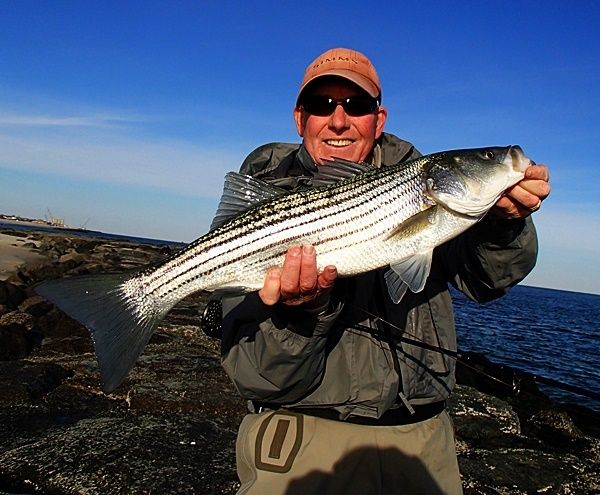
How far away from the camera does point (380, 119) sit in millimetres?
5438

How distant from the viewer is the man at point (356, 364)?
3914 mm

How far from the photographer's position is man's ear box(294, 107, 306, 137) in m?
5.46

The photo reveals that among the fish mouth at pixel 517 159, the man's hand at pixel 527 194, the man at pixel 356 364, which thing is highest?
the fish mouth at pixel 517 159

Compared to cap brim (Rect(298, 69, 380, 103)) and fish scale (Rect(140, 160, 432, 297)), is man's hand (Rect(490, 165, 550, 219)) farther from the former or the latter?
cap brim (Rect(298, 69, 380, 103))

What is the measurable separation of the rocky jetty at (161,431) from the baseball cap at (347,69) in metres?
3.16

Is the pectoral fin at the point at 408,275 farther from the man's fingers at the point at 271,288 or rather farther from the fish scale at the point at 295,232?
the man's fingers at the point at 271,288

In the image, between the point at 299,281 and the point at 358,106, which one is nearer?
the point at 299,281

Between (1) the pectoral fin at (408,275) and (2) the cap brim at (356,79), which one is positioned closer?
(1) the pectoral fin at (408,275)

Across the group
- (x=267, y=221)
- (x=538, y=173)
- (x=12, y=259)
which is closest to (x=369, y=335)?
Answer: (x=267, y=221)

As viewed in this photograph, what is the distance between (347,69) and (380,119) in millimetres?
686

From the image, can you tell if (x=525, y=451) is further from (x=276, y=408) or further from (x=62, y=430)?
(x=62, y=430)

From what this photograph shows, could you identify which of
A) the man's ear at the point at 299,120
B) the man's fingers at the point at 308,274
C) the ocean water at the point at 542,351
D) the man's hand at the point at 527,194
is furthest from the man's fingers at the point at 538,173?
the ocean water at the point at 542,351

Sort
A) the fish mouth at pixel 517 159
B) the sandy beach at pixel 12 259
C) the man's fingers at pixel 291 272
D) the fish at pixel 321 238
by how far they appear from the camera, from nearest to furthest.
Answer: the man's fingers at pixel 291 272, the fish mouth at pixel 517 159, the fish at pixel 321 238, the sandy beach at pixel 12 259

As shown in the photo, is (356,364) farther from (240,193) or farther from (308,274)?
(240,193)
